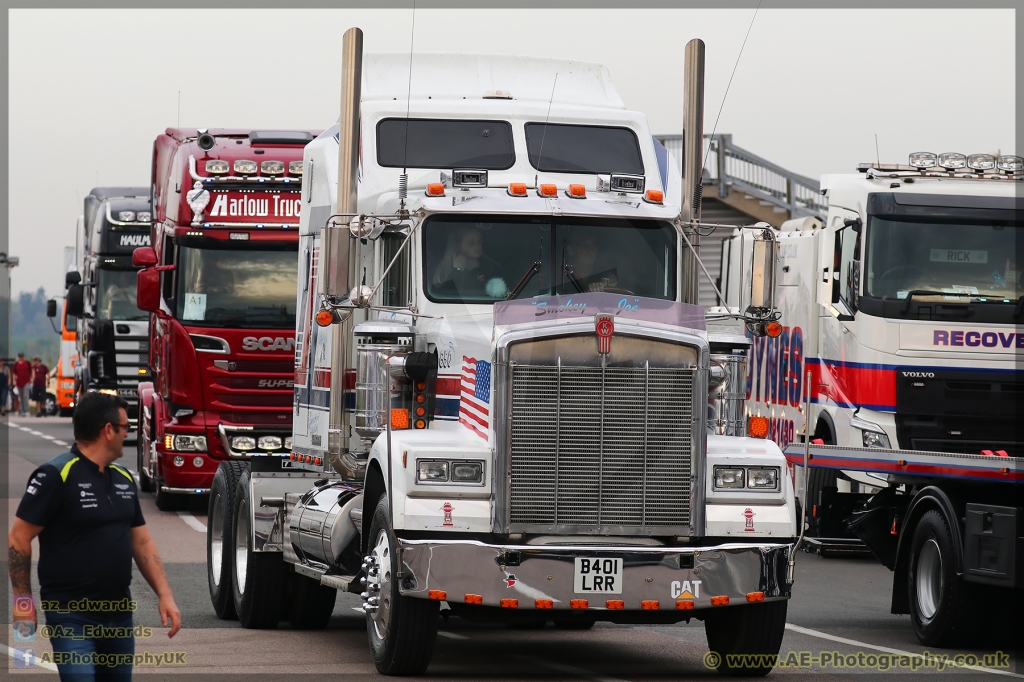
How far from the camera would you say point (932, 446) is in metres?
15.7

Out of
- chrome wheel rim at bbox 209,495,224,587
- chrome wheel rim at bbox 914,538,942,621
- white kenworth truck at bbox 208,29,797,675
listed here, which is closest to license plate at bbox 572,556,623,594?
white kenworth truck at bbox 208,29,797,675

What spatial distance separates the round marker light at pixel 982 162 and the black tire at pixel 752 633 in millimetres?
7598

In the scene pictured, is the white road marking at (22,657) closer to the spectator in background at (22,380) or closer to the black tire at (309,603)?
the black tire at (309,603)

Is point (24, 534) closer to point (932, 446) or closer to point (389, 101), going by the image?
point (389, 101)

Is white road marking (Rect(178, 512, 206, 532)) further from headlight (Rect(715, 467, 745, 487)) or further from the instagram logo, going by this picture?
the instagram logo

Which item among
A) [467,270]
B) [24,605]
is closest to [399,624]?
[467,270]

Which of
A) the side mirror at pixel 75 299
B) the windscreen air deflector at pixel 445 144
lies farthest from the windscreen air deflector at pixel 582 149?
the side mirror at pixel 75 299

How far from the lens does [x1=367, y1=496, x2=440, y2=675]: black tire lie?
32.1 ft

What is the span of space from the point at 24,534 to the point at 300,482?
19.9 ft

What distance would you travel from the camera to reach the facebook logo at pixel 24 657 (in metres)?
10.5

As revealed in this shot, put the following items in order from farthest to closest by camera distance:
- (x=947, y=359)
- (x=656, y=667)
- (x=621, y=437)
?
(x=947, y=359) → (x=656, y=667) → (x=621, y=437)

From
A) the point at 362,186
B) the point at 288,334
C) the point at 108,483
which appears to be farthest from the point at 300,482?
the point at 288,334

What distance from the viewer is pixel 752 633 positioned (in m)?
10.3

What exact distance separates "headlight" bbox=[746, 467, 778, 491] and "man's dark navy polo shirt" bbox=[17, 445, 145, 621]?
4408 millimetres
